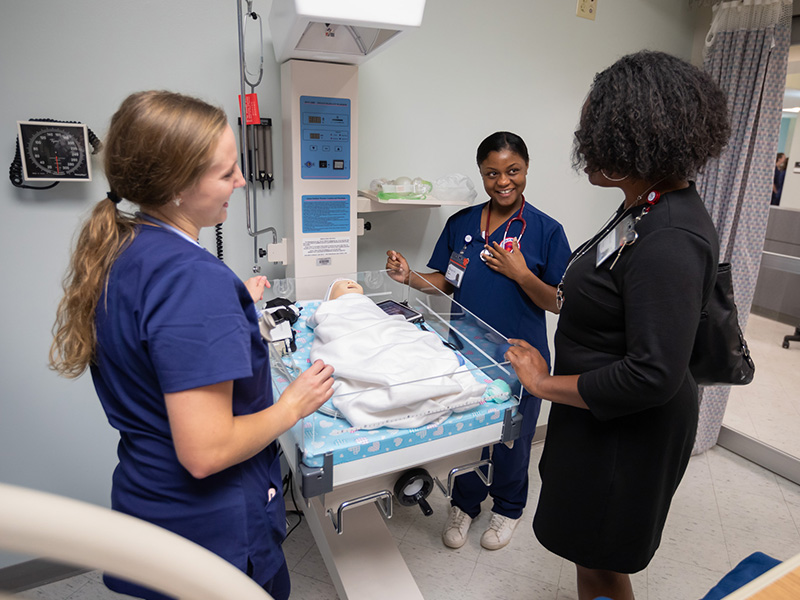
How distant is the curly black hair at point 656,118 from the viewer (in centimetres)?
99

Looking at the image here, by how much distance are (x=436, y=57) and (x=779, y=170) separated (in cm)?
233

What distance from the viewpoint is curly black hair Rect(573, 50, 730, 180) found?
988 millimetres

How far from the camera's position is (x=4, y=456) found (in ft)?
5.69

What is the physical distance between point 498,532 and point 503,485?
19 cm

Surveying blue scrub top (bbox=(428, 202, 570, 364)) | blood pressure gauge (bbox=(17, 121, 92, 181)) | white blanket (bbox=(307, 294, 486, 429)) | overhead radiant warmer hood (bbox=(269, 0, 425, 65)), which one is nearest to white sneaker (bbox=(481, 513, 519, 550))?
blue scrub top (bbox=(428, 202, 570, 364))

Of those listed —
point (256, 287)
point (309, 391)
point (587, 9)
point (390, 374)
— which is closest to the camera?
point (309, 391)

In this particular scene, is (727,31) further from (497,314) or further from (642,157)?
(642,157)

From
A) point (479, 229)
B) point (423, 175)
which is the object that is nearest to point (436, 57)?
point (423, 175)

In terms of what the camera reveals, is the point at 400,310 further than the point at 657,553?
No

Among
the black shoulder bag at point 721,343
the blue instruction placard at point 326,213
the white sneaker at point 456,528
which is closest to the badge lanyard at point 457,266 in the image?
the blue instruction placard at point 326,213

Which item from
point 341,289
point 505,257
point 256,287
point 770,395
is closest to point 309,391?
point 256,287

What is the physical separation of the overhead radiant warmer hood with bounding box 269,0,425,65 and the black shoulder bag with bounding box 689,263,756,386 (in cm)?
90

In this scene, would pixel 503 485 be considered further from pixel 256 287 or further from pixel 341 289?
pixel 256 287

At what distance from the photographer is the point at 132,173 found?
0.86 metres
